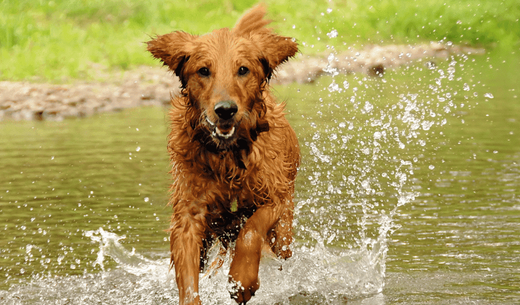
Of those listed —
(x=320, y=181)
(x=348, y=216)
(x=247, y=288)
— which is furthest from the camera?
(x=320, y=181)

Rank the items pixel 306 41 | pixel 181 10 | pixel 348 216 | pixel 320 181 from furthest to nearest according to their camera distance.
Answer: pixel 181 10 → pixel 306 41 → pixel 320 181 → pixel 348 216

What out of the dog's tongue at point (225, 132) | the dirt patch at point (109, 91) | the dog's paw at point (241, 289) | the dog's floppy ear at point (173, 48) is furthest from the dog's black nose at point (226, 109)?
the dirt patch at point (109, 91)

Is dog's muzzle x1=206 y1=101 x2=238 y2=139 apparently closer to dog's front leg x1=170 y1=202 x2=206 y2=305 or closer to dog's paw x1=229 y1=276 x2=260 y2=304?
dog's front leg x1=170 y1=202 x2=206 y2=305

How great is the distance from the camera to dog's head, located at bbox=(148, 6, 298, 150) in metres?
5.13

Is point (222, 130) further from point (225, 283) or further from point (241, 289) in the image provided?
point (225, 283)

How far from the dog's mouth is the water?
4.40ft

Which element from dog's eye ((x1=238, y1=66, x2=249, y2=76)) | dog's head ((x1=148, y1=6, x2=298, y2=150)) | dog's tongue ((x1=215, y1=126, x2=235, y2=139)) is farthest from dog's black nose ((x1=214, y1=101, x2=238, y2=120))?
dog's eye ((x1=238, y1=66, x2=249, y2=76))

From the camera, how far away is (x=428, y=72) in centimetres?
2273

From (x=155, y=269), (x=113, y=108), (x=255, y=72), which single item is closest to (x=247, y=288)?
(x=255, y=72)

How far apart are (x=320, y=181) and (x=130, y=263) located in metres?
3.58

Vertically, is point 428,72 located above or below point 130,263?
above

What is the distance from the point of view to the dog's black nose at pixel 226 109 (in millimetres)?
5023

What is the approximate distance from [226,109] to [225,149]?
0.53m

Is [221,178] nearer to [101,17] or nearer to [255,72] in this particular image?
[255,72]
